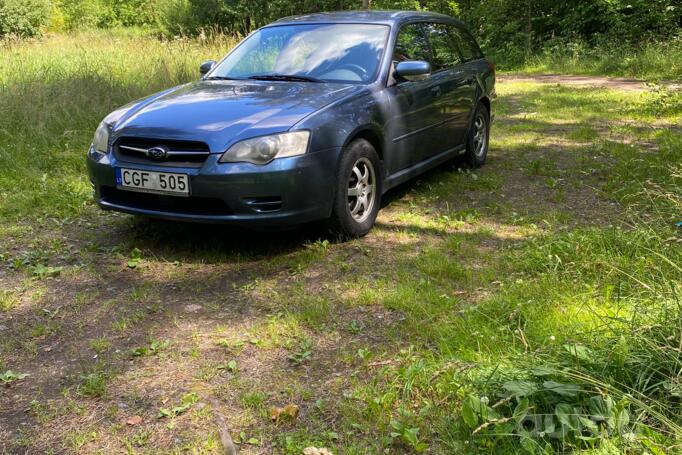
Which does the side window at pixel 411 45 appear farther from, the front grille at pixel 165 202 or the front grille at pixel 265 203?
the front grille at pixel 165 202

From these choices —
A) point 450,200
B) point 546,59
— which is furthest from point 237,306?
Result: point 546,59

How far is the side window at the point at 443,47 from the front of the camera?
6090 millimetres

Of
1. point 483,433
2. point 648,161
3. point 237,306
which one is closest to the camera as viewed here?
point 483,433

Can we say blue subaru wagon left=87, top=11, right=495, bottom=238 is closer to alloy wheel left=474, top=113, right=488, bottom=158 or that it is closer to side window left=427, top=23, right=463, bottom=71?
side window left=427, top=23, right=463, bottom=71

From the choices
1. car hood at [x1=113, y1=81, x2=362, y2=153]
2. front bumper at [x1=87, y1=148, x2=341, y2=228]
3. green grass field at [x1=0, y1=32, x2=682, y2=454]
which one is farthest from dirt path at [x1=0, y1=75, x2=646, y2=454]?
car hood at [x1=113, y1=81, x2=362, y2=153]

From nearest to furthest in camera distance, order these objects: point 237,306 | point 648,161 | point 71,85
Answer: point 237,306 → point 648,161 → point 71,85

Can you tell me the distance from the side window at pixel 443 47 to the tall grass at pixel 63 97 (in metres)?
3.56

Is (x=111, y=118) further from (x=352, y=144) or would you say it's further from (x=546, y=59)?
(x=546, y=59)

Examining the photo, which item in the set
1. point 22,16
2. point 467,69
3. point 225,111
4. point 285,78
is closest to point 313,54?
point 285,78

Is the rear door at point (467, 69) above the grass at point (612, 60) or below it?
above

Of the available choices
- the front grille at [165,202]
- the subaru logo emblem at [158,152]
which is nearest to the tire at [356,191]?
the front grille at [165,202]

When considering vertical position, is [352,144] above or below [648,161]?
above

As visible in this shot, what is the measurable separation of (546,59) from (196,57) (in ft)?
39.0

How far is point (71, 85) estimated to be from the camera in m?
8.42
